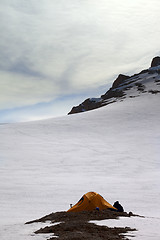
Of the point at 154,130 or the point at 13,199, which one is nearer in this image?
the point at 13,199

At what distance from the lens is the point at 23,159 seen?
17547 millimetres

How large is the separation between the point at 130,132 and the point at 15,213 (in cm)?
2066

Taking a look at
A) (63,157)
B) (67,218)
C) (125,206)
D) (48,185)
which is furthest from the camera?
(63,157)

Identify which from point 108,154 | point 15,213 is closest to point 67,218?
point 15,213

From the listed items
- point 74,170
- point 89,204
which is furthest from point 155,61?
point 89,204

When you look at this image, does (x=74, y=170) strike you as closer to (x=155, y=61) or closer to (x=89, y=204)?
(x=89, y=204)

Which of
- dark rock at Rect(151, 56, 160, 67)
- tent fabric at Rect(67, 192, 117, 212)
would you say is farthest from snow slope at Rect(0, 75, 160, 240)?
dark rock at Rect(151, 56, 160, 67)

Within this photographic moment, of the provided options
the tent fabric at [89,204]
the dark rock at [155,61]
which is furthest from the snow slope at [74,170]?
the dark rock at [155,61]

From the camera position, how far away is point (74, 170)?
15797 millimetres

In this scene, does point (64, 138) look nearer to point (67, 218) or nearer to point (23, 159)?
point (23, 159)

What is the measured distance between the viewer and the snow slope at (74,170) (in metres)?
9.45

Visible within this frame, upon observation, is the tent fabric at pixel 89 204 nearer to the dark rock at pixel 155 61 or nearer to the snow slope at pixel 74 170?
the snow slope at pixel 74 170

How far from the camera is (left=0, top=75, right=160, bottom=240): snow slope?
31.0 feet

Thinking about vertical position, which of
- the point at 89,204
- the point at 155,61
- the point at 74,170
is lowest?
the point at 89,204
